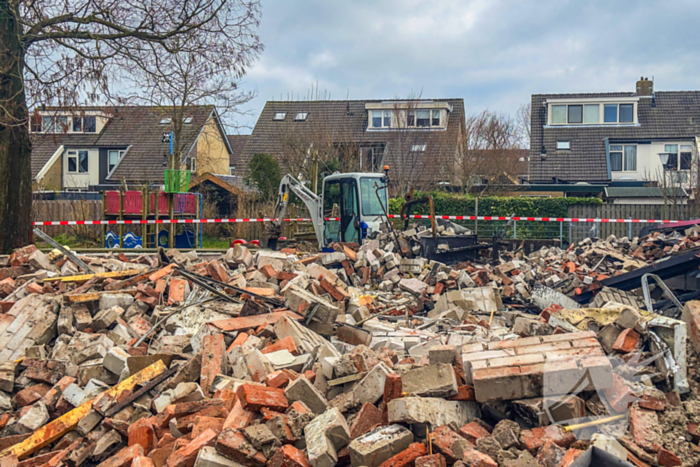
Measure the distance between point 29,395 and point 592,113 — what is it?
33.9 meters

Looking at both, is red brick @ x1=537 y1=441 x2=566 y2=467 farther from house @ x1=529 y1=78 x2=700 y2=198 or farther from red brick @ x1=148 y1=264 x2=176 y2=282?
house @ x1=529 y1=78 x2=700 y2=198

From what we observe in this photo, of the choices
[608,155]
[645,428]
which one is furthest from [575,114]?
[645,428]

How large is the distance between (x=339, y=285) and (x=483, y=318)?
2.15 meters

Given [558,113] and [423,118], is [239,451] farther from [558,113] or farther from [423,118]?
[558,113]

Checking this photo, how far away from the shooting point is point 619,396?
3.96m

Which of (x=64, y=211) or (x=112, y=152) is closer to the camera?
(x=64, y=211)

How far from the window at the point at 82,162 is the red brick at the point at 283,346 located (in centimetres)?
3789

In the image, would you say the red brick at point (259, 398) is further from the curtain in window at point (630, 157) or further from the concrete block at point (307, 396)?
the curtain in window at point (630, 157)

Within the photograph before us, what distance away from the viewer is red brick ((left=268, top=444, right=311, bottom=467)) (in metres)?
3.67

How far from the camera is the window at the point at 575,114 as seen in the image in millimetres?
33812

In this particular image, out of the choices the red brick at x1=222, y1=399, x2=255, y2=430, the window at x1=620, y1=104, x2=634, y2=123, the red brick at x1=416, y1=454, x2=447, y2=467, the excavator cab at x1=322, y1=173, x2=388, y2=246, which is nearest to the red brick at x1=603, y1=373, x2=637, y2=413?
the red brick at x1=416, y1=454, x2=447, y2=467

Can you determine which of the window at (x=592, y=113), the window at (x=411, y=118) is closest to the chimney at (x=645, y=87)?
the window at (x=592, y=113)

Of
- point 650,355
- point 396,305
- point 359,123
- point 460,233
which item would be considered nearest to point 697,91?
point 359,123

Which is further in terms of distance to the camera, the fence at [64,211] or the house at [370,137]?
the house at [370,137]
